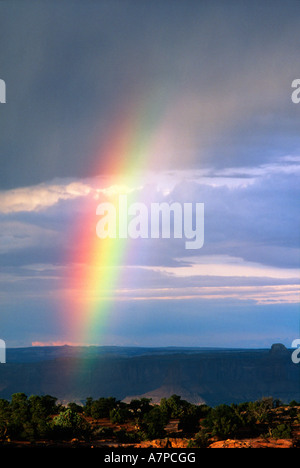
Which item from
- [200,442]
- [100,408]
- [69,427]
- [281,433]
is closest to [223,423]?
[281,433]

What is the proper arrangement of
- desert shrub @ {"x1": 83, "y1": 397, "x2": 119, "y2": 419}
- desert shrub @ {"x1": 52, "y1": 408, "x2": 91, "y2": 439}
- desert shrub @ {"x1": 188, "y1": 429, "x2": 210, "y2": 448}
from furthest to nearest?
desert shrub @ {"x1": 83, "y1": 397, "x2": 119, "y2": 419} < desert shrub @ {"x1": 52, "y1": 408, "x2": 91, "y2": 439} < desert shrub @ {"x1": 188, "y1": 429, "x2": 210, "y2": 448}

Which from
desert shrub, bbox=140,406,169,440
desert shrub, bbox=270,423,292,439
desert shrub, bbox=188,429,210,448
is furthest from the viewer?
desert shrub, bbox=270,423,292,439

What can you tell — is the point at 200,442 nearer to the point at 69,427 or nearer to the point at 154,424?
the point at 154,424

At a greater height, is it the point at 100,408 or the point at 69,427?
the point at 100,408

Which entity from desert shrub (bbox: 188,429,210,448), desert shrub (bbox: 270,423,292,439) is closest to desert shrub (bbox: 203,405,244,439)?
desert shrub (bbox: 188,429,210,448)

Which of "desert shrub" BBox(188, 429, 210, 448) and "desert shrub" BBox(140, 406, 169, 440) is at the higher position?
"desert shrub" BBox(140, 406, 169, 440)

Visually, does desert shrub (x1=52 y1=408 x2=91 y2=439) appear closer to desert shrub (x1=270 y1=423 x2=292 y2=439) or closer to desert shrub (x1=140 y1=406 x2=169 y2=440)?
desert shrub (x1=140 y1=406 x2=169 y2=440)

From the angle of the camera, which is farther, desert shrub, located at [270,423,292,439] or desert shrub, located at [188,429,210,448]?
desert shrub, located at [270,423,292,439]

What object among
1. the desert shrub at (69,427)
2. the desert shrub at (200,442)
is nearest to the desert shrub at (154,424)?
the desert shrub at (200,442)

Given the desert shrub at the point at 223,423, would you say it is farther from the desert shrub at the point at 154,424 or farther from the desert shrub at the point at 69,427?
the desert shrub at the point at 69,427
